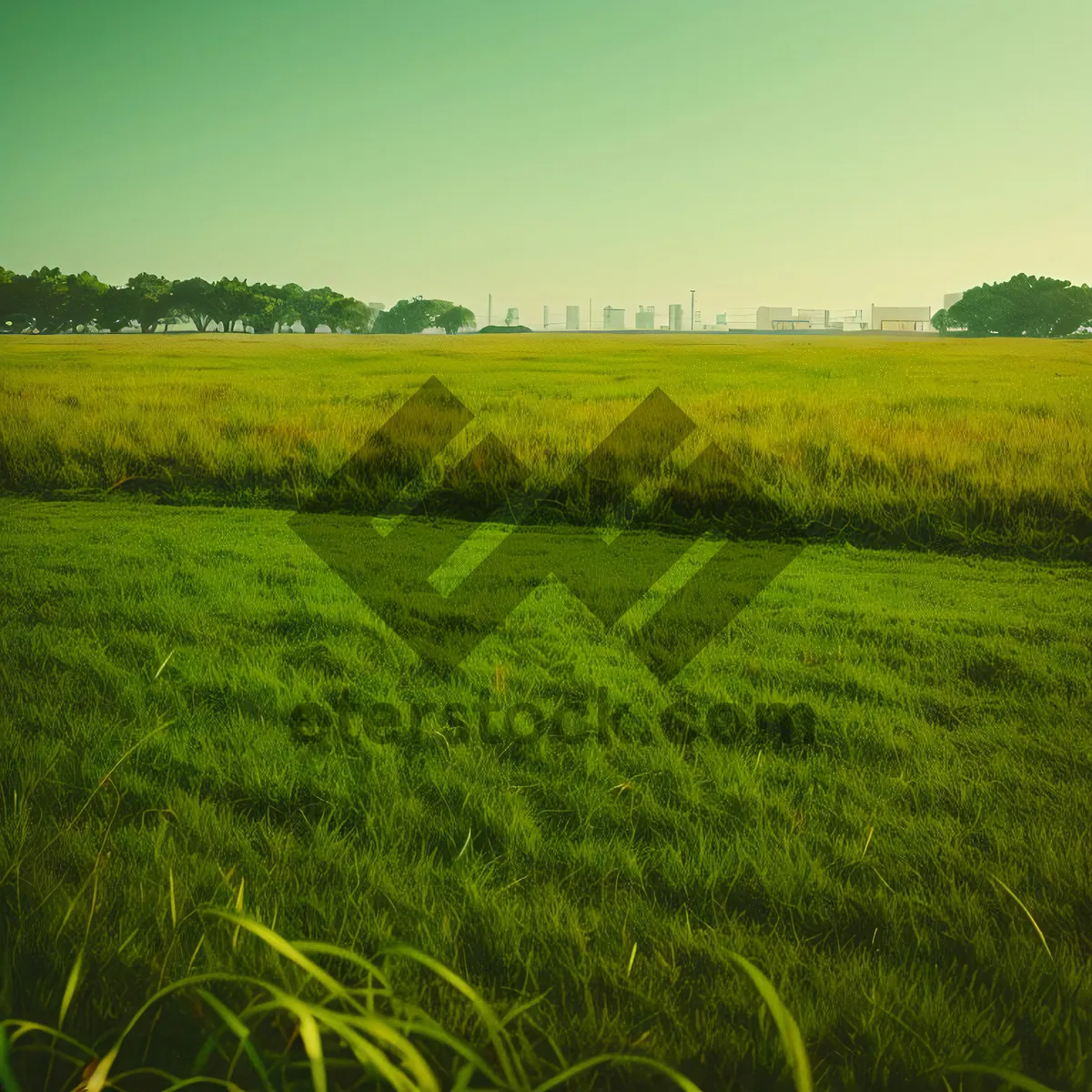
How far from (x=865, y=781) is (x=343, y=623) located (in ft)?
6.97

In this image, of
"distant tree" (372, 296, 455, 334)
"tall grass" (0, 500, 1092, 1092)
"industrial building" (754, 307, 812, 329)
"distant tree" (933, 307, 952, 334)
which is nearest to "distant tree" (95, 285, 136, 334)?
"distant tree" (372, 296, 455, 334)

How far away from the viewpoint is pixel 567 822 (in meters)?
1.88

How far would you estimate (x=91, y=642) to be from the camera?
3094mm

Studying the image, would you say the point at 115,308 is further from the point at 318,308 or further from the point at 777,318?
the point at 777,318

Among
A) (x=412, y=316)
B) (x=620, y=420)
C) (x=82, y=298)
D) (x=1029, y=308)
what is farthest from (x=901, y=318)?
(x=82, y=298)

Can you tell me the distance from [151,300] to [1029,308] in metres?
9.65

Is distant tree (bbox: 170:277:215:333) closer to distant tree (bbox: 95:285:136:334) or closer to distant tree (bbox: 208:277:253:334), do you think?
distant tree (bbox: 208:277:253:334)

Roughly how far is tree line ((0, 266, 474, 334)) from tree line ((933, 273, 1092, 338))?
7801mm

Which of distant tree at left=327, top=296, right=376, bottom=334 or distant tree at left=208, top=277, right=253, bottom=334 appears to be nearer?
distant tree at left=208, top=277, right=253, bottom=334

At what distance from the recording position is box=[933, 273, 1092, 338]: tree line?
9.26 m

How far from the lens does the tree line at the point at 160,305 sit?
8039mm

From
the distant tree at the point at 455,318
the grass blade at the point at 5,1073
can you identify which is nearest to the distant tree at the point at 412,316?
the distant tree at the point at 455,318

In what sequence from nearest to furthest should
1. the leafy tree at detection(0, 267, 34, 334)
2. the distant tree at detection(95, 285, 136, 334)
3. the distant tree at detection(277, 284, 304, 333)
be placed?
the leafy tree at detection(0, 267, 34, 334)
the distant tree at detection(95, 285, 136, 334)
the distant tree at detection(277, 284, 304, 333)

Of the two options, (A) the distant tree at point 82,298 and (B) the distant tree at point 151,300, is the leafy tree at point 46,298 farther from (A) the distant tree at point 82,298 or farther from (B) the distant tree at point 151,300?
(B) the distant tree at point 151,300
